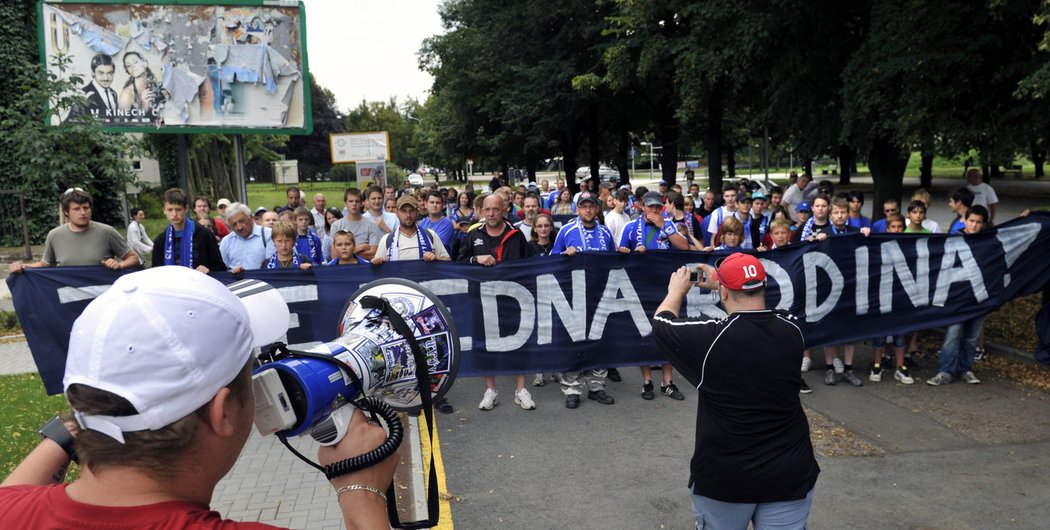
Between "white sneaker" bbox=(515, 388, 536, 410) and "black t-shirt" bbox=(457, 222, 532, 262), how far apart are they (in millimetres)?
1369

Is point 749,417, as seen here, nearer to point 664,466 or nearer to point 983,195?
point 664,466

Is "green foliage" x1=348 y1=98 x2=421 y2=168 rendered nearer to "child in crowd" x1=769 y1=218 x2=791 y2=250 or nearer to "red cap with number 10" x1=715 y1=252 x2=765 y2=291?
"child in crowd" x1=769 y1=218 x2=791 y2=250

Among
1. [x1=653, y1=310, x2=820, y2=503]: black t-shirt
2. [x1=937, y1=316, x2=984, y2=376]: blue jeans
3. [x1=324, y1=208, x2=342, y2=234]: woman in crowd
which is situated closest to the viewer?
[x1=653, y1=310, x2=820, y2=503]: black t-shirt

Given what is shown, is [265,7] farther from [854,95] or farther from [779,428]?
[779,428]

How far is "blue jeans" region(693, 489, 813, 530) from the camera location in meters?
3.29

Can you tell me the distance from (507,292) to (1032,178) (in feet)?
170

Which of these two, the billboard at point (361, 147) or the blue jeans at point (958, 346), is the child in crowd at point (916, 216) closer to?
the blue jeans at point (958, 346)

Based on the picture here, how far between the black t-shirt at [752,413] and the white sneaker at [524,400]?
4.25 meters

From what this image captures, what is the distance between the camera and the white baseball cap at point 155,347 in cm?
123

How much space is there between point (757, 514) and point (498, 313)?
14.6ft

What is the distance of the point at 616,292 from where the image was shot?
25.3ft

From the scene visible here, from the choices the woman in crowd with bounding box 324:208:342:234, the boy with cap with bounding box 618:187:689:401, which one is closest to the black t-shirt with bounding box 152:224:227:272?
the boy with cap with bounding box 618:187:689:401

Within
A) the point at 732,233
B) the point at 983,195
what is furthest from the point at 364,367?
the point at 983,195

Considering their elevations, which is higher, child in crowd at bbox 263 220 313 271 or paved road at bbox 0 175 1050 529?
child in crowd at bbox 263 220 313 271
